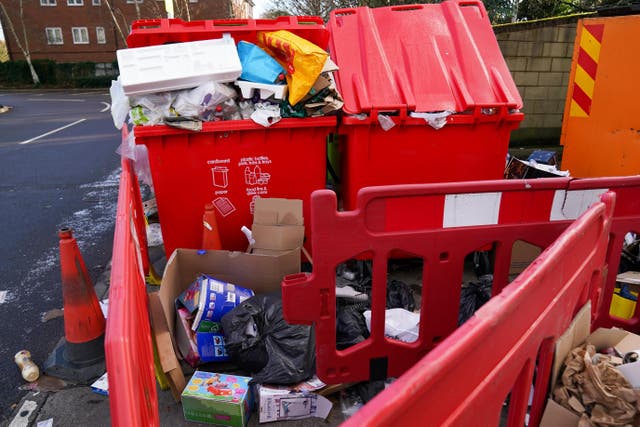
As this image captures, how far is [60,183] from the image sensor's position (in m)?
7.15

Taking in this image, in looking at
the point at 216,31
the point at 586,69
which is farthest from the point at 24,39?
the point at 586,69

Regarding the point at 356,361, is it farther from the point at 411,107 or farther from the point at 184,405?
the point at 411,107

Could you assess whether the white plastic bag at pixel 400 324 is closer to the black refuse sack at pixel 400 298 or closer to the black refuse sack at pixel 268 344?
the black refuse sack at pixel 400 298

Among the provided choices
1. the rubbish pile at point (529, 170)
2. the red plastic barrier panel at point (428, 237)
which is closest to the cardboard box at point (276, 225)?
the red plastic barrier panel at point (428, 237)

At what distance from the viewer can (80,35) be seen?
38.0m

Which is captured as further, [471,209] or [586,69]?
[586,69]

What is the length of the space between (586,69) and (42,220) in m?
6.05

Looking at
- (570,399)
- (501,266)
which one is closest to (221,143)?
(501,266)

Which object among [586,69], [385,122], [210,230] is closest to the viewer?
[385,122]

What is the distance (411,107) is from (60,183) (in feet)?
20.0

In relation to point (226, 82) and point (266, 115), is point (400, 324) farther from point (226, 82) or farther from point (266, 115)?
point (226, 82)

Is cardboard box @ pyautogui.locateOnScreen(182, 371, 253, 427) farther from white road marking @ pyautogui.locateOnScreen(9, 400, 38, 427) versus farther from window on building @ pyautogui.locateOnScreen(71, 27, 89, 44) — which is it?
window on building @ pyautogui.locateOnScreen(71, 27, 89, 44)

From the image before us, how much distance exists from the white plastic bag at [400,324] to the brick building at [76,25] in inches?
1491

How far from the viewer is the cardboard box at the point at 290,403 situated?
7.70ft
